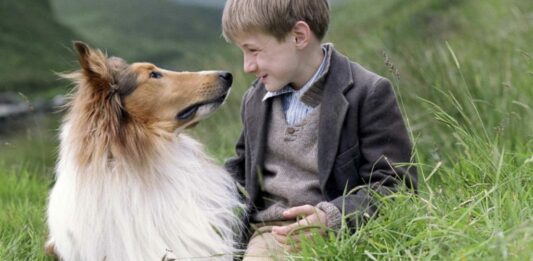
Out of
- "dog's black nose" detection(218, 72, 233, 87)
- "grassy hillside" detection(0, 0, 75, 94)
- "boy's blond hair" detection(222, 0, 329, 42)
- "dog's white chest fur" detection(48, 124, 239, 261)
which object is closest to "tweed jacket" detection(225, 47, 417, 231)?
"boy's blond hair" detection(222, 0, 329, 42)

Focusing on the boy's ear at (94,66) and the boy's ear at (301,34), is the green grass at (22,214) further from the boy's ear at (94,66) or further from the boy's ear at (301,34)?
the boy's ear at (301,34)

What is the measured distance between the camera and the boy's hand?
133 inches

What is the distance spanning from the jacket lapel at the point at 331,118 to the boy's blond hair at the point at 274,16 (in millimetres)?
253

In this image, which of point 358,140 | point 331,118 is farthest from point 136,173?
point 358,140

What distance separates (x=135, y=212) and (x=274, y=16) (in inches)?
43.2

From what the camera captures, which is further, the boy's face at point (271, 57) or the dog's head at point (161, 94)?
the dog's head at point (161, 94)

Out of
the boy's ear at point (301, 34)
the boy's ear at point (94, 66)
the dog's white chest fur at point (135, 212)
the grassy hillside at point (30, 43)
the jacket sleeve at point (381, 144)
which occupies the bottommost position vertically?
the grassy hillside at point (30, 43)

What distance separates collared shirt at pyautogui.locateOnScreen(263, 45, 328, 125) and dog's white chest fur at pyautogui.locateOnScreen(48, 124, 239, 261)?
1.77 ft

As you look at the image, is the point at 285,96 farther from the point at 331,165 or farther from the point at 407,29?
the point at 407,29

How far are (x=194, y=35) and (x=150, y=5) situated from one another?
136 cm

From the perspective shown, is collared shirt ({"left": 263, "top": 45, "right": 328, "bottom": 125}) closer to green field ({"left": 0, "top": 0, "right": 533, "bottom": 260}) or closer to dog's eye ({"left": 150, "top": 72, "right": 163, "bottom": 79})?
green field ({"left": 0, "top": 0, "right": 533, "bottom": 260})

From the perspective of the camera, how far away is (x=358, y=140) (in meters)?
3.71

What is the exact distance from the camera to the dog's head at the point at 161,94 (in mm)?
3820

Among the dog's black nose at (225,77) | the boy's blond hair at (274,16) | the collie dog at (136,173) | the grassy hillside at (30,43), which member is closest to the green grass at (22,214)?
the collie dog at (136,173)
